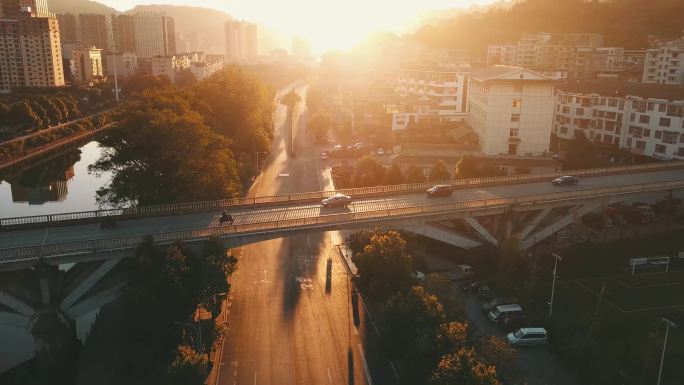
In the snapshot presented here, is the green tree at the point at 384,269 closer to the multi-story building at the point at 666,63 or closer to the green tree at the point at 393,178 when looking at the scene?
the green tree at the point at 393,178

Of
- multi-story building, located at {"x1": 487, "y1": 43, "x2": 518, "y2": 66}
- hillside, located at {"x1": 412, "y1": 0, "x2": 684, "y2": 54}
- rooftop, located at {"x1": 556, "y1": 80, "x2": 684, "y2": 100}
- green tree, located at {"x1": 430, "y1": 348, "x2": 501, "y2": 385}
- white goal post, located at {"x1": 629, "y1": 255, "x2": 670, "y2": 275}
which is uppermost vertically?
hillside, located at {"x1": 412, "y1": 0, "x2": 684, "y2": 54}

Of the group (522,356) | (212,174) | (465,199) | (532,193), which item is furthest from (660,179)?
(212,174)

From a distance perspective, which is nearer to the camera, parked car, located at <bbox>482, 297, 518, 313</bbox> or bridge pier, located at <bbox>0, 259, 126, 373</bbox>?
bridge pier, located at <bbox>0, 259, 126, 373</bbox>

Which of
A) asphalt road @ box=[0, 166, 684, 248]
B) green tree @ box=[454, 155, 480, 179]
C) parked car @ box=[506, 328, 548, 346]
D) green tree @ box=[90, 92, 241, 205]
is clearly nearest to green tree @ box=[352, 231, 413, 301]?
parked car @ box=[506, 328, 548, 346]

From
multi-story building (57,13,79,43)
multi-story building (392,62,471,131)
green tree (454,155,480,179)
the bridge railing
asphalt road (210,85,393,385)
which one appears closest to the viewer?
asphalt road (210,85,393,385)

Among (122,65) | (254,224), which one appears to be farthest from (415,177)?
(122,65)

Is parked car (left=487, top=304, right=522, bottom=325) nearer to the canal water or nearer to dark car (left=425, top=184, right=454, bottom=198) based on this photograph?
dark car (left=425, top=184, right=454, bottom=198)

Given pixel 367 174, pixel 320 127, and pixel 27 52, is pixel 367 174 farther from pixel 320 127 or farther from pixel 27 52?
pixel 27 52
